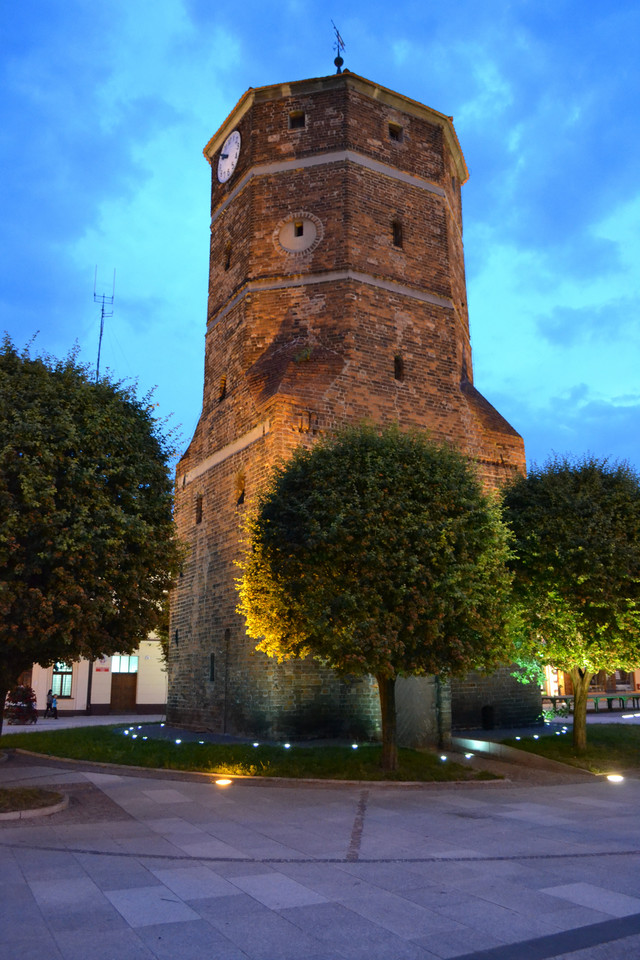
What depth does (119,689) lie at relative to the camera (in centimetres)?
3956

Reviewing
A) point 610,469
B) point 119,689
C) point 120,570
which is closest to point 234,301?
point 610,469

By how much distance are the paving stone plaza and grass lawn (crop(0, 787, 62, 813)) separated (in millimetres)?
411

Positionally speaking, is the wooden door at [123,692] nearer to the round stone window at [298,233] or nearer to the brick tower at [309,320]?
the brick tower at [309,320]

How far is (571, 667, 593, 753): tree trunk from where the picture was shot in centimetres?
1830

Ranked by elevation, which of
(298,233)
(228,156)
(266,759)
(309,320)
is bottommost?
(266,759)

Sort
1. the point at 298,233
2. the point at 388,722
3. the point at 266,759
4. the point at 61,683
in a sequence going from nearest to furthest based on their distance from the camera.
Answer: the point at 388,722 < the point at 266,759 < the point at 298,233 < the point at 61,683

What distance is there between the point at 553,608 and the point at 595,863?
9.81m

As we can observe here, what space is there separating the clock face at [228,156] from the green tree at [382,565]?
15.5 metres

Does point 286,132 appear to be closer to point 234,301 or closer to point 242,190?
point 242,190

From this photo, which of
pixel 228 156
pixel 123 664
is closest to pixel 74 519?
pixel 228 156

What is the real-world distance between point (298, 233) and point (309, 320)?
329 centimetres

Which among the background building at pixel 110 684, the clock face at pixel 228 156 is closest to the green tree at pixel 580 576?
the clock face at pixel 228 156

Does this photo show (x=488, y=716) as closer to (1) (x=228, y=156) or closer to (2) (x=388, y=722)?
Answer: (2) (x=388, y=722)

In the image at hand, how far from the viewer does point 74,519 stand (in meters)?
11.1
